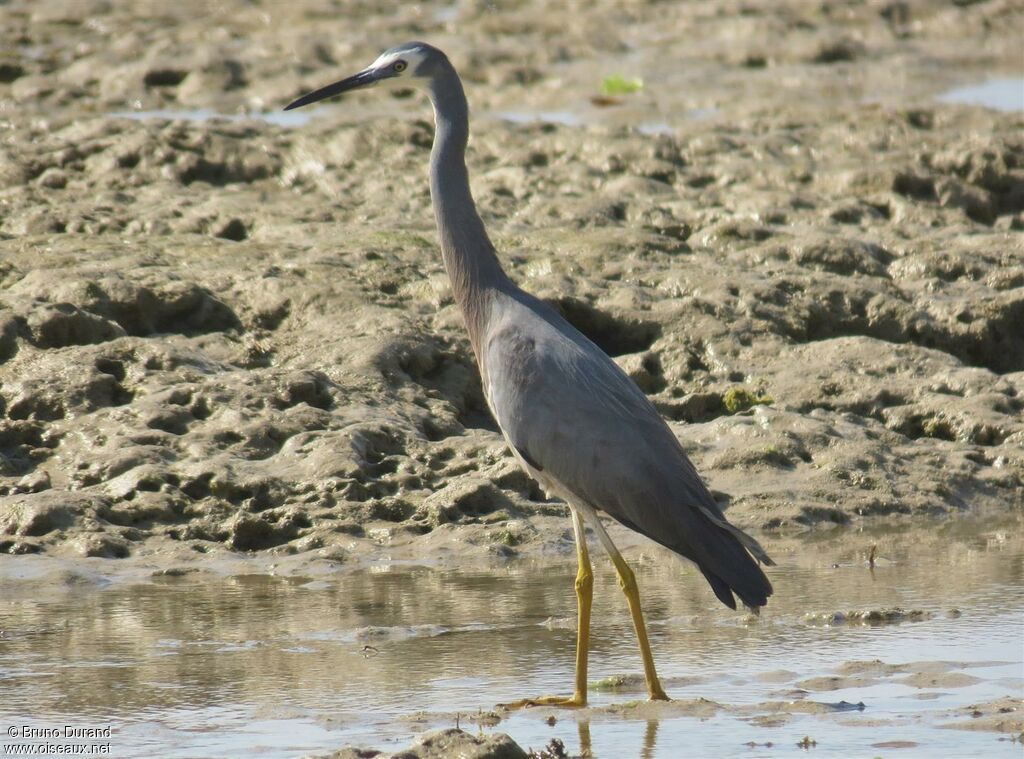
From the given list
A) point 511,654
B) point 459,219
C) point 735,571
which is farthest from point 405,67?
point 735,571

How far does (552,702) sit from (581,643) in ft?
1.02

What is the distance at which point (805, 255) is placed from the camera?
10086 mm

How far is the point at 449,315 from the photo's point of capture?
9078 mm

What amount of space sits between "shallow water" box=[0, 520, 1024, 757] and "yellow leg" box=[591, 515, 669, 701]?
130 mm

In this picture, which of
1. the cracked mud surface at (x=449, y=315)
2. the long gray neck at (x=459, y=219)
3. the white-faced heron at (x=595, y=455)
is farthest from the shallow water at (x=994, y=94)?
the white-faced heron at (x=595, y=455)

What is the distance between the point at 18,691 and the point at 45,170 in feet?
20.2

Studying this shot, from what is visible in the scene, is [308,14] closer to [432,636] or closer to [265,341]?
[265,341]

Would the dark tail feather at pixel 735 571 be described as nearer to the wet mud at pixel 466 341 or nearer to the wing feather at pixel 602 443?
the wing feather at pixel 602 443

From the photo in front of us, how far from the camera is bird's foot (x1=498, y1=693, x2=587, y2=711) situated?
5.43 metres

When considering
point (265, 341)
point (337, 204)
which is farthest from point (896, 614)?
point (337, 204)

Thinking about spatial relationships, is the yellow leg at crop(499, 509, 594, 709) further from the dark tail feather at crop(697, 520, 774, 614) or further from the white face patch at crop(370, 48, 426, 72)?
the white face patch at crop(370, 48, 426, 72)

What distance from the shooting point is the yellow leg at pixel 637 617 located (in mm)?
5492

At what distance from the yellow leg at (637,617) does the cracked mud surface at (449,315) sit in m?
1.67

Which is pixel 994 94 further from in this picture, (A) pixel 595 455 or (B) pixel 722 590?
(B) pixel 722 590
